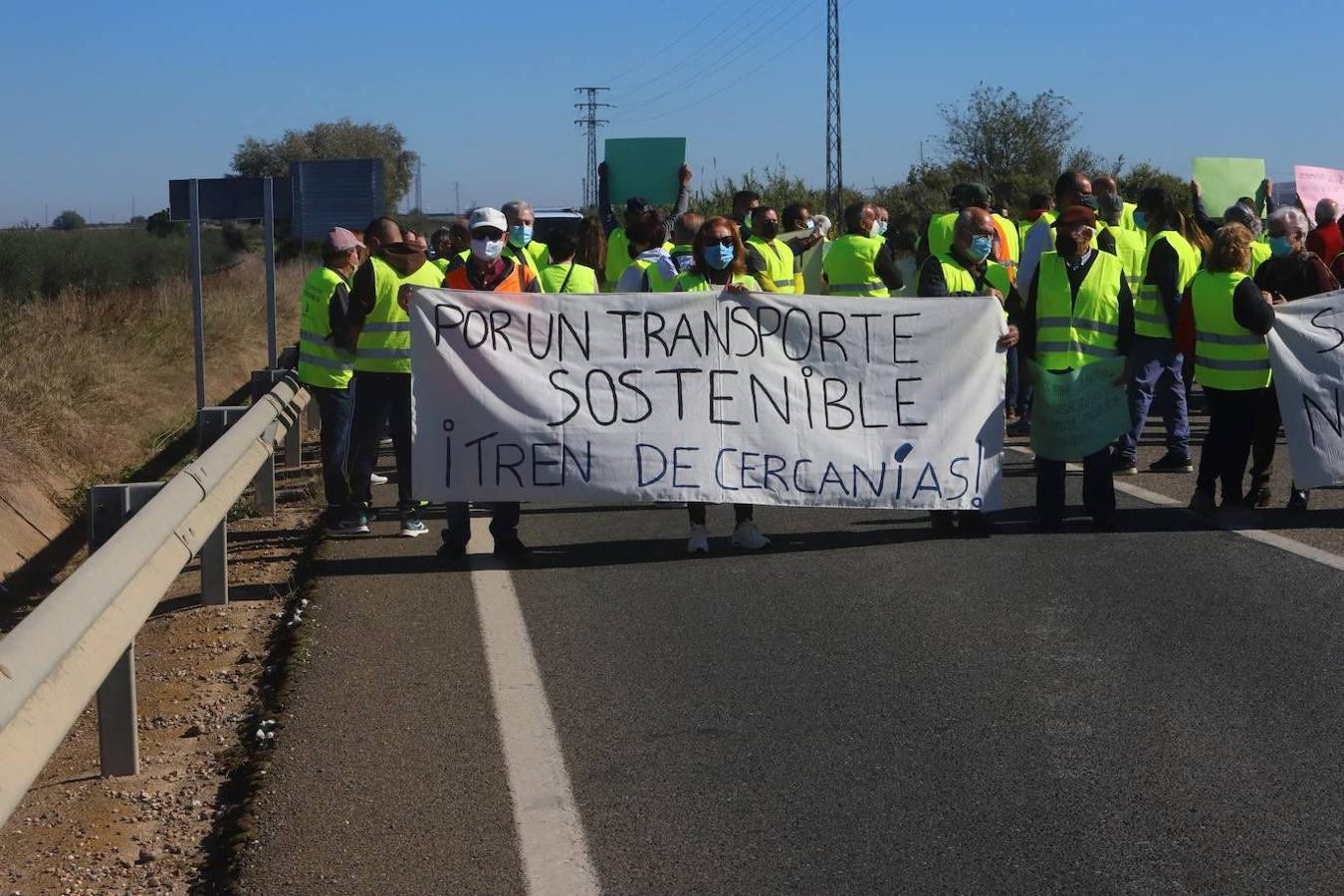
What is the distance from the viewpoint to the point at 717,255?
985cm

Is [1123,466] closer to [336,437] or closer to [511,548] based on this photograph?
[511,548]

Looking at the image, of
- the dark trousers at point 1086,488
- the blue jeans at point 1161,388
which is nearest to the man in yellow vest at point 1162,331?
the blue jeans at point 1161,388

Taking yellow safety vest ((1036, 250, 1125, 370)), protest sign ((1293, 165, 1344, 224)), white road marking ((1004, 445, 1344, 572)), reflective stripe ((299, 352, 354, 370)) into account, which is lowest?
white road marking ((1004, 445, 1344, 572))

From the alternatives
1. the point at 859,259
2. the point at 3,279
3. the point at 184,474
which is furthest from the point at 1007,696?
the point at 3,279

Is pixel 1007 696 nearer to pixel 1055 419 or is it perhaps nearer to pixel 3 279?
pixel 1055 419

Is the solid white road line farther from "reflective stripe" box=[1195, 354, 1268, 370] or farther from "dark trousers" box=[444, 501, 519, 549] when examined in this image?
"reflective stripe" box=[1195, 354, 1268, 370]

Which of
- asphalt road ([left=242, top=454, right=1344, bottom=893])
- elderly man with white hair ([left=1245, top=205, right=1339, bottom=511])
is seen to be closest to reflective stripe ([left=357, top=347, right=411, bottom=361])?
asphalt road ([left=242, top=454, right=1344, bottom=893])

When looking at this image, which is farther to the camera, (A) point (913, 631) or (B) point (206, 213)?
(B) point (206, 213)

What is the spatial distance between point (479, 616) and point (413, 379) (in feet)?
6.38

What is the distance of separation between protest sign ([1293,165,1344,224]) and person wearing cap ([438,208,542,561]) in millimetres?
10816

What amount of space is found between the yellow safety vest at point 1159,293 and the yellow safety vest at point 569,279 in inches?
162

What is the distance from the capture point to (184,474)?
750cm

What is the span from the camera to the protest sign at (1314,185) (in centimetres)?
1803

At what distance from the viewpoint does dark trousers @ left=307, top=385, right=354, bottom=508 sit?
1076cm
